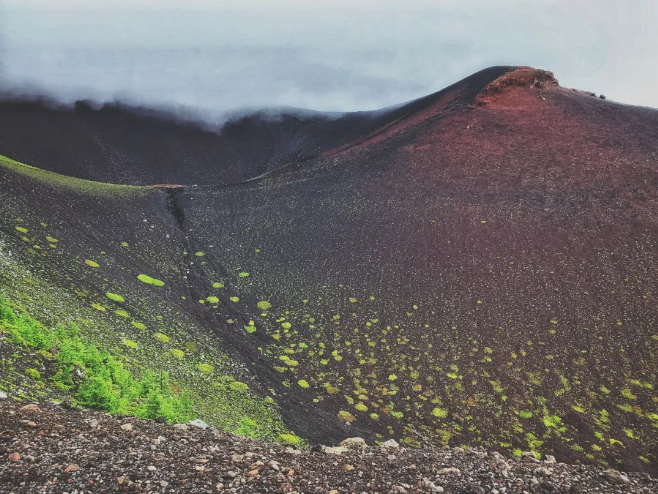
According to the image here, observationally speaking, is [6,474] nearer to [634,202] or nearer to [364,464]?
[364,464]

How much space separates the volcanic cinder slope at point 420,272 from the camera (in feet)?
47.7

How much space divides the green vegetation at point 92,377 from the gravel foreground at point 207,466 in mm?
791

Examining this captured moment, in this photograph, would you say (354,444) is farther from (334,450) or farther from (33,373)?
(33,373)

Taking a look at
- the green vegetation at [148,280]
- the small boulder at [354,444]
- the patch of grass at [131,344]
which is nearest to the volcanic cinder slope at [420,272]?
the patch of grass at [131,344]

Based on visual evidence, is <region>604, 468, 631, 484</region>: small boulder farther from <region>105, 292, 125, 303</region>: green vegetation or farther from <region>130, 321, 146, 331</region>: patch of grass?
<region>105, 292, 125, 303</region>: green vegetation

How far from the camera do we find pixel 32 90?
164 ft

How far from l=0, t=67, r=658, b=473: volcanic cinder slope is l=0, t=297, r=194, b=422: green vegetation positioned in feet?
6.79

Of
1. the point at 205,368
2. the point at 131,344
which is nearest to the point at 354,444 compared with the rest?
the point at 205,368

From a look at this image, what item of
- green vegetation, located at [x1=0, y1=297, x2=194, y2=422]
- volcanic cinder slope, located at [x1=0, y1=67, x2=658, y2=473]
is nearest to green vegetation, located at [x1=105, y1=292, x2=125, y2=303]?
volcanic cinder slope, located at [x1=0, y1=67, x2=658, y2=473]

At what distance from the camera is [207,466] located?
543cm

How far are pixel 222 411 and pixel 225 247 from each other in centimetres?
1391

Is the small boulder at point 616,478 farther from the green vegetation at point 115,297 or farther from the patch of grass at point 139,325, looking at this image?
the green vegetation at point 115,297

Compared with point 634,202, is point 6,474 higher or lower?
lower

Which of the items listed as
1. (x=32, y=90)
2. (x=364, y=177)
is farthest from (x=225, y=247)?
(x=32, y=90)
